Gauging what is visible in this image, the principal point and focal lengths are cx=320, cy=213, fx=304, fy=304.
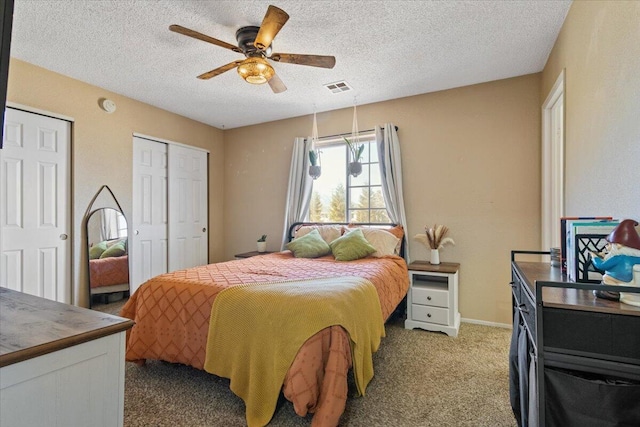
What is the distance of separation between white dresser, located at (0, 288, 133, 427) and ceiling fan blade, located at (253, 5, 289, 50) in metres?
1.76

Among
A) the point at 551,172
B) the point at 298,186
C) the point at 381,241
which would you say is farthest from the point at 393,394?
the point at 298,186

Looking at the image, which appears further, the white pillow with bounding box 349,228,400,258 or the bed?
the white pillow with bounding box 349,228,400,258

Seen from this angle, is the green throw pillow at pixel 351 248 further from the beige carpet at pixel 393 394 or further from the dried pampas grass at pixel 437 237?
the beige carpet at pixel 393 394

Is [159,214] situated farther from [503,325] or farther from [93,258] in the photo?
[503,325]

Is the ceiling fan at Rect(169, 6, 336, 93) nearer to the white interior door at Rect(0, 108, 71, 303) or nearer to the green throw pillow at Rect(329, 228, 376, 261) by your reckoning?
the green throw pillow at Rect(329, 228, 376, 261)

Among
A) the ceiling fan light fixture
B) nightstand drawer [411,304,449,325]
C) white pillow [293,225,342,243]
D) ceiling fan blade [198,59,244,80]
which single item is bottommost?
nightstand drawer [411,304,449,325]

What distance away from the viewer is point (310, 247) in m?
3.51

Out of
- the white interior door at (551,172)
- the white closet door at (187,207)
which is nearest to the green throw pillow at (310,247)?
the white closet door at (187,207)

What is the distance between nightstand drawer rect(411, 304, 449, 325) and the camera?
3.02 metres

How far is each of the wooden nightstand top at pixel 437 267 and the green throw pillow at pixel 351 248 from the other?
1.59 ft

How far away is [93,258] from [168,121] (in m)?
2.03

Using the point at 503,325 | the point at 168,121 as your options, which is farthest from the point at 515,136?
the point at 168,121

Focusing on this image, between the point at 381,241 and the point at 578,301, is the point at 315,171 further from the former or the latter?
the point at 578,301

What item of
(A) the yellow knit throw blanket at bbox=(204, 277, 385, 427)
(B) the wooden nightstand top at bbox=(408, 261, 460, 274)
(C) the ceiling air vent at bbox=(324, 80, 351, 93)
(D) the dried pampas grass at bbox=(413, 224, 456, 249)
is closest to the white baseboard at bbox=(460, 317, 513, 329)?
(B) the wooden nightstand top at bbox=(408, 261, 460, 274)
